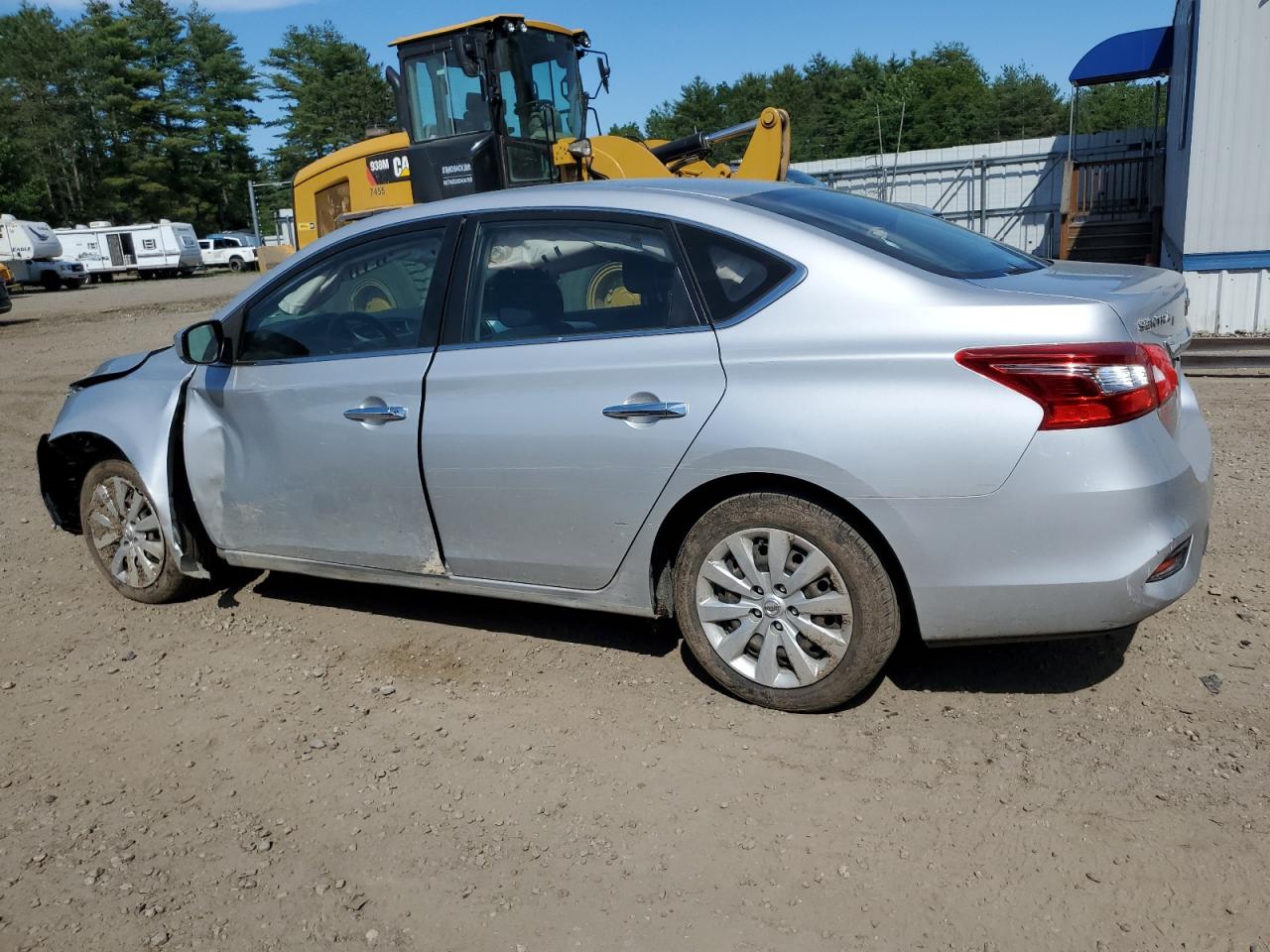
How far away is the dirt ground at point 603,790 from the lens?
8.78ft

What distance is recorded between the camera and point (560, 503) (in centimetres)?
374

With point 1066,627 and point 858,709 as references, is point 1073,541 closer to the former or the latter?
point 1066,627

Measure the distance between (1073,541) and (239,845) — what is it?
255cm

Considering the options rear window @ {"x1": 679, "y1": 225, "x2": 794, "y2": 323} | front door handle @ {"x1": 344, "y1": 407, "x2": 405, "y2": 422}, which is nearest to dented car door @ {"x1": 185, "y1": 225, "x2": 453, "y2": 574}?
front door handle @ {"x1": 344, "y1": 407, "x2": 405, "y2": 422}

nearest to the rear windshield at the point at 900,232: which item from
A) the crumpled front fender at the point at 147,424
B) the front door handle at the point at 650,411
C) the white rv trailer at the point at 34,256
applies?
the front door handle at the point at 650,411

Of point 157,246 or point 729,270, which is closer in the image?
point 729,270

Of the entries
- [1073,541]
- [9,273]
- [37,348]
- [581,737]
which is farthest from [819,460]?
[9,273]

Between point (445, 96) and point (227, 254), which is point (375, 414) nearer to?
point (445, 96)

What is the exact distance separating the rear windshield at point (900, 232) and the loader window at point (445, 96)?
26.2 feet

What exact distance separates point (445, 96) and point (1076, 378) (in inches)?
390

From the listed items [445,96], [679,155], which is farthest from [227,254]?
[679,155]

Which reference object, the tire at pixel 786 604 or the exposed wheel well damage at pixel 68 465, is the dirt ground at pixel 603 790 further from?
the exposed wheel well damage at pixel 68 465

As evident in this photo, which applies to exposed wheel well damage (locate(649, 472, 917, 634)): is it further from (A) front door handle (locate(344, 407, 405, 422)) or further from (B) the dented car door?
(A) front door handle (locate(344, 407, 405, 422))

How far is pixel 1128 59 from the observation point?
66.2ft
